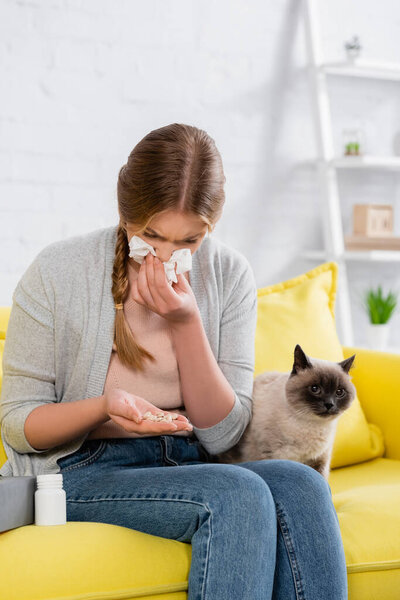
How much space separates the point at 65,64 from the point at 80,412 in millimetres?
1465

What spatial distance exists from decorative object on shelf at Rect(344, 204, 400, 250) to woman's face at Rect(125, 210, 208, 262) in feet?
5.57

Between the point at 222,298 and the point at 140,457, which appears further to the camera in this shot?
the point at 222,298

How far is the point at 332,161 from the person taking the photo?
294 cm

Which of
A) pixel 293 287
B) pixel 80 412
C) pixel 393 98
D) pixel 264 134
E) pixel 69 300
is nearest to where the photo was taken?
pixel 80 412

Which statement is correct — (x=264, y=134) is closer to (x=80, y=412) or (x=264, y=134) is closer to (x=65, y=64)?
(x=65, y=64)

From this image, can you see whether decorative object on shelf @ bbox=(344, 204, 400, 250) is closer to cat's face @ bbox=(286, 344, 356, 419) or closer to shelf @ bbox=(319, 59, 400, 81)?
shelf @ bbox=(319, 59, 400, 81)

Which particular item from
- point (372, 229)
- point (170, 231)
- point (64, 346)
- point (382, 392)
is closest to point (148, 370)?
point (64, 346)

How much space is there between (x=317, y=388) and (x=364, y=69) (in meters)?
1.78

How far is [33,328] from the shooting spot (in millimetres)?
1473

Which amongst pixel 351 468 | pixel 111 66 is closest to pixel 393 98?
pixel 111 66

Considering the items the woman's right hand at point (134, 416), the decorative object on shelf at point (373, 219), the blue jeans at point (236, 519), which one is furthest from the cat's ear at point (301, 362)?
the decorative object on shelf at point (373, 219)

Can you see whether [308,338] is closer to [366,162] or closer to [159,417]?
[159,417]

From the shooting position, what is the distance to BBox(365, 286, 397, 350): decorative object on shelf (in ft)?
9.95

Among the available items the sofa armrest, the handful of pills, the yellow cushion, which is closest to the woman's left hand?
the handful of pills
